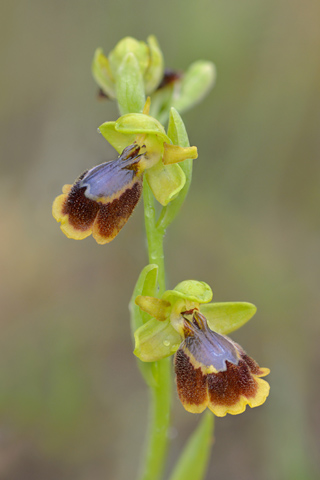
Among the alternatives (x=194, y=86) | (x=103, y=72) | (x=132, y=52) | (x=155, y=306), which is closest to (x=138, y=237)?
(x=194, y=86)

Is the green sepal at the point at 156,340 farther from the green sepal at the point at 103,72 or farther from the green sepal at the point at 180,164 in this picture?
the green sepal at the point at 103,72

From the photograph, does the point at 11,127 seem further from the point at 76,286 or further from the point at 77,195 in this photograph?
the point at 77,195

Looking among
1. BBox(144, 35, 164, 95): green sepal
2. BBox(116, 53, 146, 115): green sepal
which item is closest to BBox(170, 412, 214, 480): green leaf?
BBox(116, 53, 146, 115): green sepal

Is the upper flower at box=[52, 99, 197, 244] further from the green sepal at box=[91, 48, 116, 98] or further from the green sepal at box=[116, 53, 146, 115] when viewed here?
the green sepal at box=[91, 48, 116, 98]

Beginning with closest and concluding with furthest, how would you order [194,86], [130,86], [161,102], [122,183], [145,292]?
1. [122,183]
2. [145,292]
3. [130,86]
4. [161,102]
5. [194,86]

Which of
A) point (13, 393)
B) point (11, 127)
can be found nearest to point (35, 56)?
point (11, 127)

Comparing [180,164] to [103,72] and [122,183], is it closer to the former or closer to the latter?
[122,183]

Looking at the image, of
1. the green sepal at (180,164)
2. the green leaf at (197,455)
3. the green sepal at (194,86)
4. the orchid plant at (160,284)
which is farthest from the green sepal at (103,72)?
the green leaf at (197,455)
